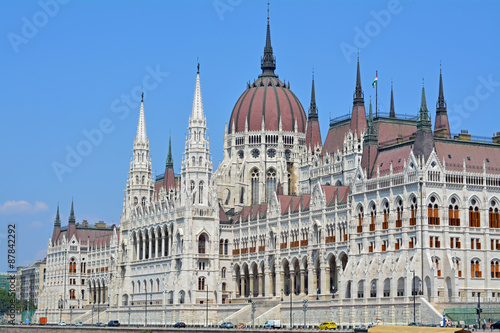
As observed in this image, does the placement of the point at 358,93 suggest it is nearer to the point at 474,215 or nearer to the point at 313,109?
the point at 313,109

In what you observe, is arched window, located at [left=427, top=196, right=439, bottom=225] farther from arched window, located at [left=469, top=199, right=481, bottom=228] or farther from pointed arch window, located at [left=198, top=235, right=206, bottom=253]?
pointed arch window, located at [left=198, top=235, right=206, bottom=253]

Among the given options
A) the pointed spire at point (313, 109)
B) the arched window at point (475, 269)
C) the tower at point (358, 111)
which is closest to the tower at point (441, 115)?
the tower at point (358, 111)

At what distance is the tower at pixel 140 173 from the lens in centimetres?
19012

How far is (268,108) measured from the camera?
184875mm

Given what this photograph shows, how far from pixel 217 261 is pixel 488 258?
53.3 metres

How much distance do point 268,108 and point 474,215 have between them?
67.5 m

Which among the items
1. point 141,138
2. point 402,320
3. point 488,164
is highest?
point 141,138

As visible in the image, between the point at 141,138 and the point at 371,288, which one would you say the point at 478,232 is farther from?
the point at 141,138

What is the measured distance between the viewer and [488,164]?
127312 mm

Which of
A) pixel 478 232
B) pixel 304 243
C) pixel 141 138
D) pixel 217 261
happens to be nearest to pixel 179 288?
pixel 217 261

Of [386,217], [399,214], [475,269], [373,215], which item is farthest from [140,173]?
[475,269]

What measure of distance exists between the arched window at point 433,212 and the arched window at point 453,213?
6.26ft

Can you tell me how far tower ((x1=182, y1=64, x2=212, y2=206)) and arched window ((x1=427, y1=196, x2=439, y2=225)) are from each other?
51586 mm

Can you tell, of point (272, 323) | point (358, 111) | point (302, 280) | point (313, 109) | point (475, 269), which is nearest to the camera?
point (475, 269)
